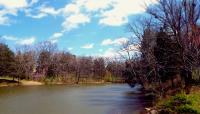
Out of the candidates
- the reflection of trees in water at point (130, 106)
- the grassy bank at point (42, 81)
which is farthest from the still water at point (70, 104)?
the grassy bank at point (42, 81)

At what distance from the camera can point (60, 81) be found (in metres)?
98.1

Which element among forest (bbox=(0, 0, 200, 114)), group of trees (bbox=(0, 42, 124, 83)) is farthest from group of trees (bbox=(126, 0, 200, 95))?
group of trees (bbox=(0, 42, 124, 83))

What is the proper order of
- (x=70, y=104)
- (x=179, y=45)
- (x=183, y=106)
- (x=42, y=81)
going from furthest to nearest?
(x=42, y=81) < (x=70, y=104) < (x=179, y=45) < (x=183, y=106)

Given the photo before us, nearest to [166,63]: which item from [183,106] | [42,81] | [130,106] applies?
[130,106]

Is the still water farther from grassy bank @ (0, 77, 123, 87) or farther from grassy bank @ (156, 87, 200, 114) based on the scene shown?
grassy bank @ (0, 77, 123, 87)

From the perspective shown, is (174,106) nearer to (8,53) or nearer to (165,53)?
(165,53)

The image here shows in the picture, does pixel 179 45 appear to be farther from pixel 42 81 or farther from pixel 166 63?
pixel 42 81

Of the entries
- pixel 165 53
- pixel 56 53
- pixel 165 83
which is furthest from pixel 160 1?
pixel 56 53

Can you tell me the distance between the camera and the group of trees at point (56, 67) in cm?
8753

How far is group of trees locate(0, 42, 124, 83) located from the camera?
8753 centimetres

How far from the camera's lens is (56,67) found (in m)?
105

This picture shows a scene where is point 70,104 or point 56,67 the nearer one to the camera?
point 70,104

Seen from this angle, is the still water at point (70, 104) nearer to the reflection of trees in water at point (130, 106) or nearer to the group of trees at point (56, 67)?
the reflection of trees in water at point (130, 106)

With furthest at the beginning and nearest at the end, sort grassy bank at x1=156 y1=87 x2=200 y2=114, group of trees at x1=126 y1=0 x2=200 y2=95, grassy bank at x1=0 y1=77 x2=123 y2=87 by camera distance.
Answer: grassy bank at x1=0 y1=77 x2=123 y2=87
group of trees at x1=126 y1=0 x2=200 y2=95
grassy bank at x1=156 y1=87 x2=200 y2=114
